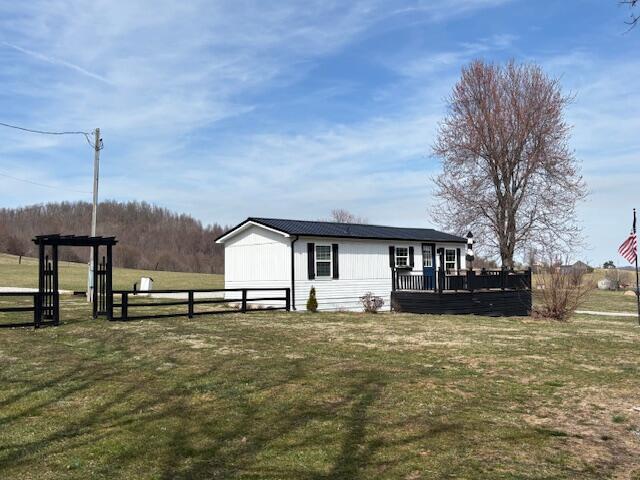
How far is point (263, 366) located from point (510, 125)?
26.7 meters

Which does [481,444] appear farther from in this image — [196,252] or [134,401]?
[196,252]

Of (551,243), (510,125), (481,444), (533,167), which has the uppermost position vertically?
(510,125)

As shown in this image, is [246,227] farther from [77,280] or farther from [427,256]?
[77,280]

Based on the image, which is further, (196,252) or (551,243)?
(196,252)

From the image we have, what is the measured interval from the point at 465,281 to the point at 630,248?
6.06m

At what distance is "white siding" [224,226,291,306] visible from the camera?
22.5 meters

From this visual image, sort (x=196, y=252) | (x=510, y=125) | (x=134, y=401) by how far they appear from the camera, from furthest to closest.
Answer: (x=196, y=252), (x=510, y=125), (x=134, y=401)

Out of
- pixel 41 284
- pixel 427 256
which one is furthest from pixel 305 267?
pixel 41 284

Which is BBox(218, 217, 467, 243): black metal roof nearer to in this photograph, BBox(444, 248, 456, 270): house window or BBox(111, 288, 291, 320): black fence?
BBox(444, 248, 456, 270): house window

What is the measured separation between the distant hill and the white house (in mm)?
61547

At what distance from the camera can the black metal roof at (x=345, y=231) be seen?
75.0ft

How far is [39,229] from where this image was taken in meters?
103

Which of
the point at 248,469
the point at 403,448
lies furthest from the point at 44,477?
the point at 403,448

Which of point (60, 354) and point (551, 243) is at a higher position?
point (551, 243)
